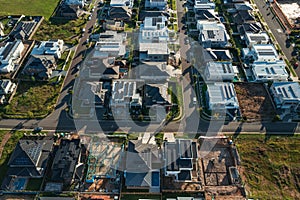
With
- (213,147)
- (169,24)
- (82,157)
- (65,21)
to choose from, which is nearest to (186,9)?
(169,24)

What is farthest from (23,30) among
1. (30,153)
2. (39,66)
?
(30,153)

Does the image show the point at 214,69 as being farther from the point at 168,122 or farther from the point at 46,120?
the point at 46,120

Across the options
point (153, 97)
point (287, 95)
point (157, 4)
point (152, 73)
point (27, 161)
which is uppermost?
point (157, 4)

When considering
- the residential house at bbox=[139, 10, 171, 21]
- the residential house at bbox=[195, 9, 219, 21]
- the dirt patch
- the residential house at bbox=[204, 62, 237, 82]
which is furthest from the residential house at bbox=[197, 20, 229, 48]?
the dirt patch

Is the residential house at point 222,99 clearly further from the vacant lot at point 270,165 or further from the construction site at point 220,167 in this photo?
the construction site at point 220,167

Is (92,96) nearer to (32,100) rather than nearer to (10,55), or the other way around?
(32,100)

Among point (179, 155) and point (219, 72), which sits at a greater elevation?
point (219, 72)

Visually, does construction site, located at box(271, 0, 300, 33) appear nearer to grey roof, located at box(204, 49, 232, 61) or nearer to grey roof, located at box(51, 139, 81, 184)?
grey roof, located at box(204, 49, 232, 61)

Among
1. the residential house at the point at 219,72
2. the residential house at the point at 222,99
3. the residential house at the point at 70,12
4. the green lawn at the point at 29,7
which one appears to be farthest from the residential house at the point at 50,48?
the residential house at the point at 222,99
